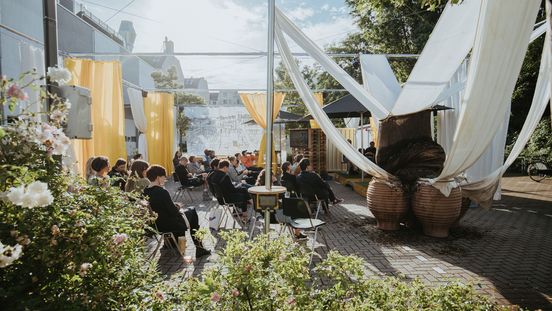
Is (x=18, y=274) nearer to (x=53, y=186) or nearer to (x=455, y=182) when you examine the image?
(x=53, y=186)

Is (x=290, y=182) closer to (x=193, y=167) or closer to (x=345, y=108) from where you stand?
(x=345, y=108)

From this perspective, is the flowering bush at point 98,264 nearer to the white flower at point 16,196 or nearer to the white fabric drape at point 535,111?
the white flower at point 16,196

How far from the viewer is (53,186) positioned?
1667mm

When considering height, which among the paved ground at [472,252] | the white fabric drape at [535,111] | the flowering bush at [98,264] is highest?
the white fabric drape at [535,111]

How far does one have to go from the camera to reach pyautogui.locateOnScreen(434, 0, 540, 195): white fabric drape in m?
2.56

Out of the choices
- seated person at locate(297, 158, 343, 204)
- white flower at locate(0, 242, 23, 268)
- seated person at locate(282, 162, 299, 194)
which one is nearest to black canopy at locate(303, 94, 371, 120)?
seated person at locate(282, 162, 299, 194)

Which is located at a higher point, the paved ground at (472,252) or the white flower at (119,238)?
the white flower at (119,238)

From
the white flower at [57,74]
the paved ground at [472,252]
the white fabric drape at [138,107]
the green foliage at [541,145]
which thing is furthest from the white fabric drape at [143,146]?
the green foliage at [541,145]

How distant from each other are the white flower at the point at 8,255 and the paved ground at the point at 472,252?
2.28 m

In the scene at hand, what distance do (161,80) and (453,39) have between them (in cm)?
3651

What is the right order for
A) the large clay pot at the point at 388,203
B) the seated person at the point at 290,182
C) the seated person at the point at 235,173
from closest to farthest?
the large clay pot at the point at 388,203
the seated person at the point at 290,182
the seated person at the point at 235,173

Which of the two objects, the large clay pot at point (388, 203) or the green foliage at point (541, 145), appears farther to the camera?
the green foliage at point (541, 145)

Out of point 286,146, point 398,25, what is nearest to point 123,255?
point 398,25

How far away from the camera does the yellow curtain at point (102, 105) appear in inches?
257
